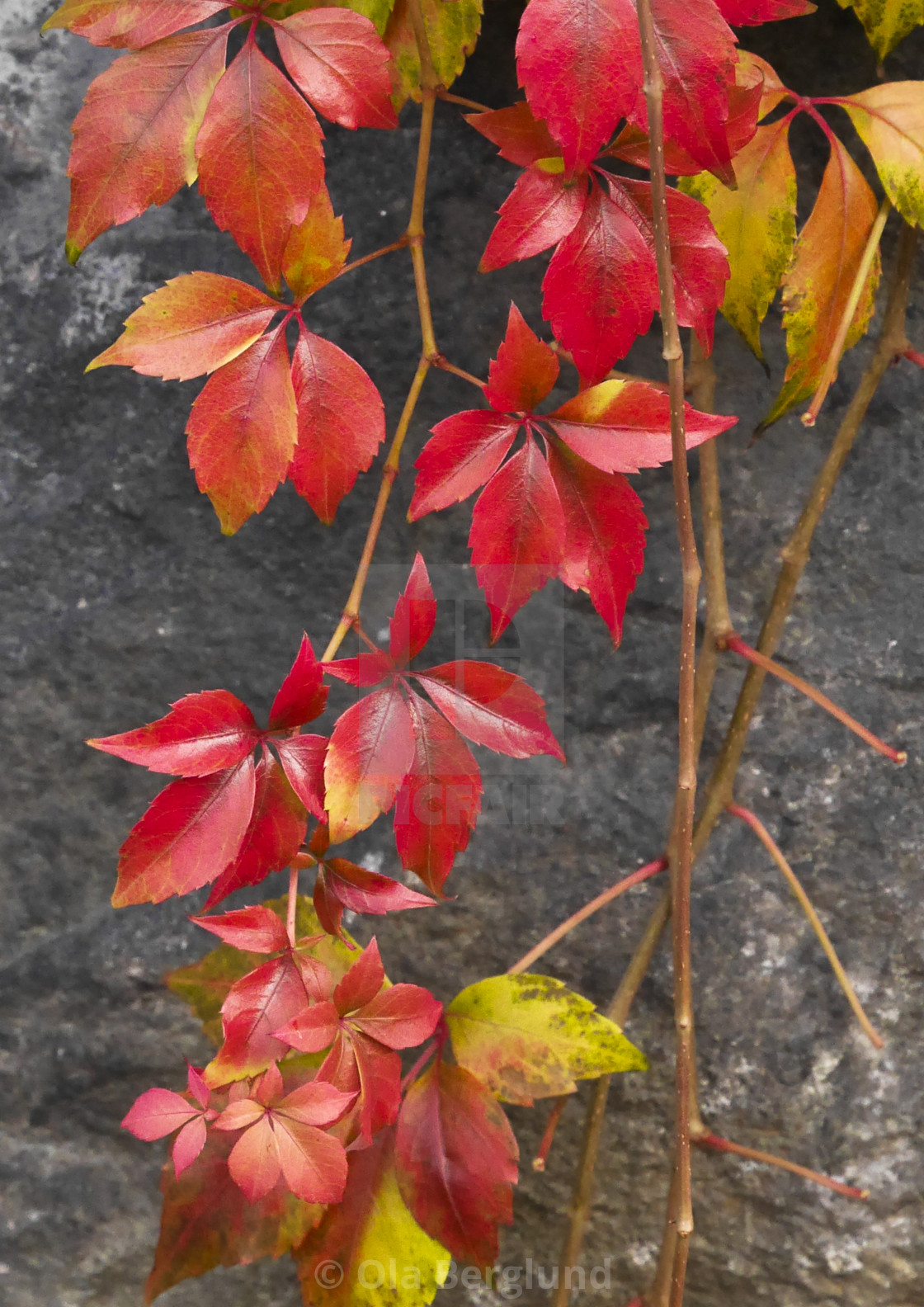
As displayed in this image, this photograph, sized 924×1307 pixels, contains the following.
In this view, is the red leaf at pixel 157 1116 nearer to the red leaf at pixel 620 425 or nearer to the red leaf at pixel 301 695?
the red leaf at pixel 301 695

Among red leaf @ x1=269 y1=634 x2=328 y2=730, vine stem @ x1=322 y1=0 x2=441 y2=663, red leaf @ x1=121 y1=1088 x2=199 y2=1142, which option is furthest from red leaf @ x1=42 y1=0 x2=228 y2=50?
red leaf @ x1=121 y1=1088 x2=199 y2=1142

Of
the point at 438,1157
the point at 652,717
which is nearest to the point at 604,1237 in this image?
the point at 438,1157

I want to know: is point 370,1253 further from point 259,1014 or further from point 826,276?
point 826,276

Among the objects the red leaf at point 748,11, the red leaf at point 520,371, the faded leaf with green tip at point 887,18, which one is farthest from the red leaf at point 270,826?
the faded leaf with green tip at point 887,18

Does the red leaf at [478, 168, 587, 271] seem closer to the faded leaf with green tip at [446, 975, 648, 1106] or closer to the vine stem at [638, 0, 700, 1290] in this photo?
the vine stem at [638, 0, 700, 1290]

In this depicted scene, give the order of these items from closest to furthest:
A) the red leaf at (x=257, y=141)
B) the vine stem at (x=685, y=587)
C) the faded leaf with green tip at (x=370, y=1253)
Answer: the vine stem at (x=685, y=587) → the red leaf at (x=257, y=141) → the faded leaf with green tip at (x=370, y=1253)

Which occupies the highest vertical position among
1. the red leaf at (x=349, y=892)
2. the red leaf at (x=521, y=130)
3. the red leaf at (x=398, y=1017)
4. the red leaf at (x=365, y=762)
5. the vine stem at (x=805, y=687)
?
the red leaf at (x=521, y=130)
